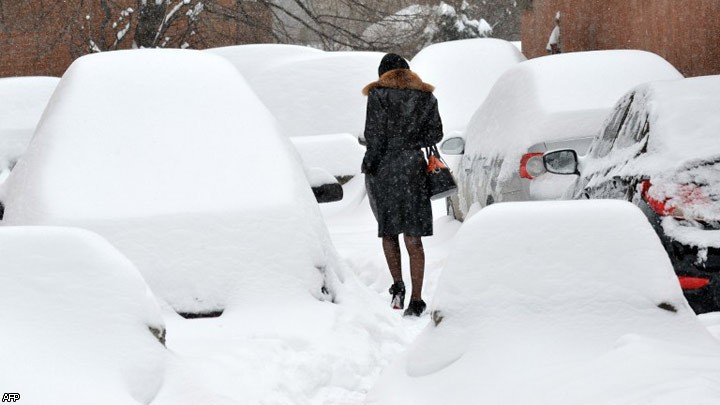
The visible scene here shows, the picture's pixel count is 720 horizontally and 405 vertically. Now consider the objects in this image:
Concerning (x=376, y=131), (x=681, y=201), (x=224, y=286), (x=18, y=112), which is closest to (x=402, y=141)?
(x=376, y=131)

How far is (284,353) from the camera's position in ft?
18.1

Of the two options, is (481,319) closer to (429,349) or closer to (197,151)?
(429,349)

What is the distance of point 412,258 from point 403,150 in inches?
28.0

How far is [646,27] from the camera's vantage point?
1495 centimetres

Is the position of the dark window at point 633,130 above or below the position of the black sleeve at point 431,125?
above

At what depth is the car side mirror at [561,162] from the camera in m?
7.51

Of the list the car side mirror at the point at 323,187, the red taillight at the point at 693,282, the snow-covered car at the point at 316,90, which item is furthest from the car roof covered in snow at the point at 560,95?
the snow-covered car at the point at 316,90

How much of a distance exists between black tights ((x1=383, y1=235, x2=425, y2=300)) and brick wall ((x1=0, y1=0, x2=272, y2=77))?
14853 millimetres

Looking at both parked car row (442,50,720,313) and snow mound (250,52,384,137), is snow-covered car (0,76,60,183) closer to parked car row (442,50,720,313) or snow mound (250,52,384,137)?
snow mound (250,52,384,137)

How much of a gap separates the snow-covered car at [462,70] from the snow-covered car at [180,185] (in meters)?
10.2

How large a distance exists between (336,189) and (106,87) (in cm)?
136

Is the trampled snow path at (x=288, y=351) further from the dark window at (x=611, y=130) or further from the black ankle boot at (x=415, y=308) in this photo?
the dark window at (x=611, y=130)

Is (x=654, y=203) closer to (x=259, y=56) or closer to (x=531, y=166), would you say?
(x=531, y=166)

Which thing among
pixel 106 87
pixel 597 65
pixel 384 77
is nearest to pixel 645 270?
pixel 106 87
